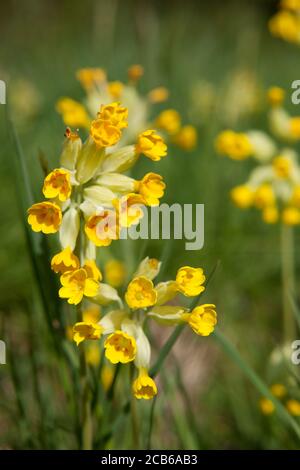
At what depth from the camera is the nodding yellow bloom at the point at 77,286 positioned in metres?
1.07

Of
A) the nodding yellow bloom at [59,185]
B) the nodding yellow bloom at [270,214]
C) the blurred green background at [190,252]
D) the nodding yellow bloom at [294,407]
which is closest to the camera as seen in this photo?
the nodding yellow bloom at [59,185]

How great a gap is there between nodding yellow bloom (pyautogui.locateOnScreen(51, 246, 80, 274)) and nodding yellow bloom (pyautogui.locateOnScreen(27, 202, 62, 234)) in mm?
40

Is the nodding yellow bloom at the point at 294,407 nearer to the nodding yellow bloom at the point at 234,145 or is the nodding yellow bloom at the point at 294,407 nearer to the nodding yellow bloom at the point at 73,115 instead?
the nodding yellow bloom at the point at 234,145

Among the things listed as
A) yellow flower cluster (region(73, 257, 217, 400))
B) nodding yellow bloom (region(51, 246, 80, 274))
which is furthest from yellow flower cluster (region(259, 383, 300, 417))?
nodding yellow bloom (region(51, 246, 80, 274))

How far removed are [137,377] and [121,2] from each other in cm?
631

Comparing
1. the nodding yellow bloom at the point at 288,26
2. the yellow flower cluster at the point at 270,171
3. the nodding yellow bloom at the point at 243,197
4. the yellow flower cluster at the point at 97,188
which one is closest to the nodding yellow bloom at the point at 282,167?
the yellow flower cluster at the point at 270,171

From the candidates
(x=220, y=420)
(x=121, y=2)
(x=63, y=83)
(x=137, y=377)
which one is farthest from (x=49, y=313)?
(x=121, y=2)

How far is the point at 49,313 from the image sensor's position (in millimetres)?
1313

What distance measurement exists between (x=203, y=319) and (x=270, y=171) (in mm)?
983

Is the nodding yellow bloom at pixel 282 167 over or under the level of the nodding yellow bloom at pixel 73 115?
under

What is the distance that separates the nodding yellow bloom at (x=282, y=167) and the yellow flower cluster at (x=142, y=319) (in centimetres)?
82

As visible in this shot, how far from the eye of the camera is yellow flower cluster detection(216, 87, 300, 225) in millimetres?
1893

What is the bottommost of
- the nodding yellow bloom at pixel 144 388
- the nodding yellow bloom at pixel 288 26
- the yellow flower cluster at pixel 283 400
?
the yellow flower cluster at pixel 283 400

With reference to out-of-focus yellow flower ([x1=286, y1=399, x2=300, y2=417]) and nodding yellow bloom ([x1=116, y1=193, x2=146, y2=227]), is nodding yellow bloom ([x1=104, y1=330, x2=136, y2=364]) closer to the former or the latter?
nodding yellow bloom ([x1=116, y1=193, x2=146, y2=227])
